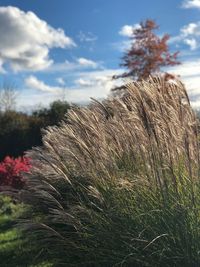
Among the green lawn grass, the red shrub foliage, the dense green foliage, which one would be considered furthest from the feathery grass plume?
the dense green foliage

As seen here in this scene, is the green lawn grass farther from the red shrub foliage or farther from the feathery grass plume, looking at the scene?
the red shrub foliage

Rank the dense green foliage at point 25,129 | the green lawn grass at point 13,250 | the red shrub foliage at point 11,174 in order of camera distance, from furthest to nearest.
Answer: the dense green foliage at point 25,129
the red shrub foliage at point 11,174
the green lawn grass at point 13,250

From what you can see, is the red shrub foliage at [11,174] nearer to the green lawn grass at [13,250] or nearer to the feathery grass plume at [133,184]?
the green lawn grass at [13,250]

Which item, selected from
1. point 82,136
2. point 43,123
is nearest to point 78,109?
point 82,136

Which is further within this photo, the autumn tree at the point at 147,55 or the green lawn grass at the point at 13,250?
the autumn tree at the point at 147,55

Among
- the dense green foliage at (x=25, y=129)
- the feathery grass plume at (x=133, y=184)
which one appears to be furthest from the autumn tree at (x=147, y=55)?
the feathery grass plume at (x=133, y=184)

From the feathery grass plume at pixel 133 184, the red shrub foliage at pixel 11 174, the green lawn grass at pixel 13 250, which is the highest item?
the feathery grass plume at pixel 133 184

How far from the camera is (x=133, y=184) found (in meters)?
4.69

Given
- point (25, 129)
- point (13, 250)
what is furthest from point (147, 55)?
point (13, 250)

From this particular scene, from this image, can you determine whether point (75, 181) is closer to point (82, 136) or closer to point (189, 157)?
point (82, 136)

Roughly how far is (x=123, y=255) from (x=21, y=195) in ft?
5.41

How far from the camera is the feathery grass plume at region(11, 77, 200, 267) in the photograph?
4.45m

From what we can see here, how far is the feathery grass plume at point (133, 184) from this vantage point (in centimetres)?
445

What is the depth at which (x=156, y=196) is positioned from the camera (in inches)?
183
